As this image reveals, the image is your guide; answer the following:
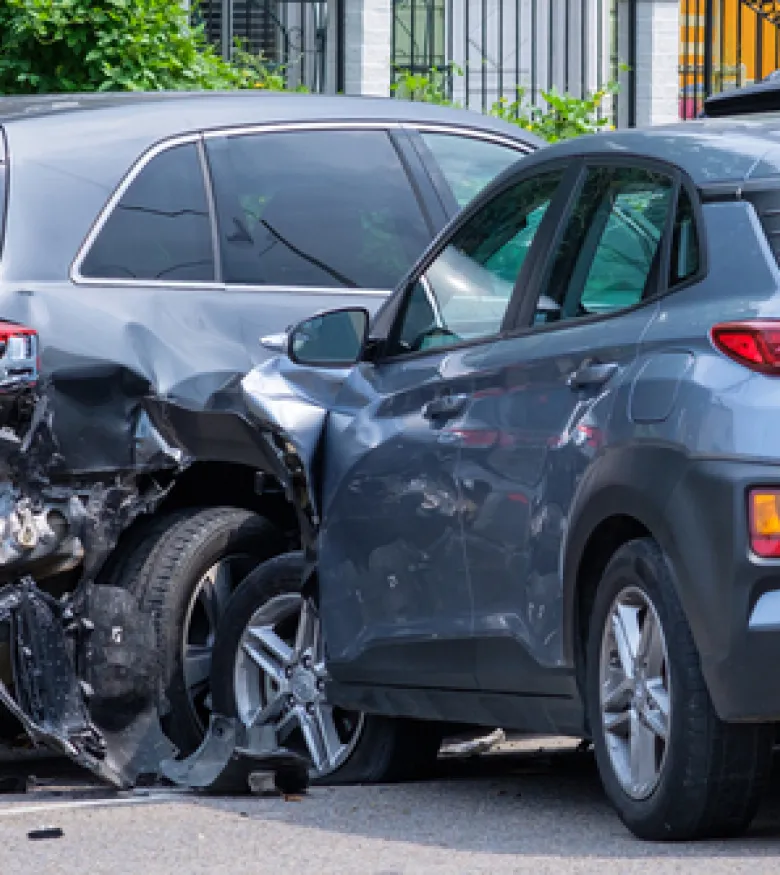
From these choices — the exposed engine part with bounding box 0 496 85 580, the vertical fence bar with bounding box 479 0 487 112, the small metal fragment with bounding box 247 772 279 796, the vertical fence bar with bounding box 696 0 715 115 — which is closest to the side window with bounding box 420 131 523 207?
the exposed engine part with bounding box 0 496 85 580

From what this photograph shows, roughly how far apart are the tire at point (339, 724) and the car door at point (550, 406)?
0.84 metres

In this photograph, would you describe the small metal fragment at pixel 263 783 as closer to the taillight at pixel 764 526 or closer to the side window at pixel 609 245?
the side window at pixel 609 245

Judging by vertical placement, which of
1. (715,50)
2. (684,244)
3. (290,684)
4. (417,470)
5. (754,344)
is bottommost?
(290,684)

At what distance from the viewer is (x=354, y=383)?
6.88 metres

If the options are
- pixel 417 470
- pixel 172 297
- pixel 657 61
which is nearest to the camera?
pixel 417 470

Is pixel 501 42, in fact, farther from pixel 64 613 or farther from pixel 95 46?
pixel 64 613

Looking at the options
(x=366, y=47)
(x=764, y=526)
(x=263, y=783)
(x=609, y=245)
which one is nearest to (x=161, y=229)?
(x=263, y=783)

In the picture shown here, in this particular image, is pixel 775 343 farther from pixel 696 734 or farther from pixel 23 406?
pixel 23 406

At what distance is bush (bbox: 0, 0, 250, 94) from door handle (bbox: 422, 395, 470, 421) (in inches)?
195

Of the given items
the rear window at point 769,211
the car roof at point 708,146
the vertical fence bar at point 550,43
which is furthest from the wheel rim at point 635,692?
the vertical fence bar at point 550,43

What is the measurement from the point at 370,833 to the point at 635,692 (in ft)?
2.79

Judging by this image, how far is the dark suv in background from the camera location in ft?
22.5

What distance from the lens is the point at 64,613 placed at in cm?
691

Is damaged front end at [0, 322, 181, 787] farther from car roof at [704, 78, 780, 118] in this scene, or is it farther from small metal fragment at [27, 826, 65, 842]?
car roof at [704, 78, 780, 118]
